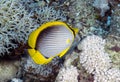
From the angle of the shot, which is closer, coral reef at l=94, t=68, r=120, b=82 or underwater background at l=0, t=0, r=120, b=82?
coral reef at l=94, t=68, r=120, b=82

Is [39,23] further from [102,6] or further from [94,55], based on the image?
[94,55]

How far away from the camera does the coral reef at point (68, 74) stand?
6.55 ft

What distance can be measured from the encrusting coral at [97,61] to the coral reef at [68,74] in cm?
10

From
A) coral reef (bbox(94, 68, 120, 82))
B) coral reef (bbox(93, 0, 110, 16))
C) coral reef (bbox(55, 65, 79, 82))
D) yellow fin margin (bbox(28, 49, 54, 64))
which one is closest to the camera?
coral reef (bbox(94, 68, 120, 82))

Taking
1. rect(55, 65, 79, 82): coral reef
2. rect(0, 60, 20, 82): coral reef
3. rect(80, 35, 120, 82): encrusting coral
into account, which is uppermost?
rect(80, 35, 120, 82): encrusting coral

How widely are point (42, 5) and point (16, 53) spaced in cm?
86

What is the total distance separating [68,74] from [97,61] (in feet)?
0.87

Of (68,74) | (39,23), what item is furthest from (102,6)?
(68,74)

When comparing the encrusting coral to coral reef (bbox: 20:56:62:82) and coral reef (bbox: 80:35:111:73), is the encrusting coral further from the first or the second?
coral reef (bbox: 20:56:62:82)

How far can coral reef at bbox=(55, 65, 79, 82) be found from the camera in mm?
1995

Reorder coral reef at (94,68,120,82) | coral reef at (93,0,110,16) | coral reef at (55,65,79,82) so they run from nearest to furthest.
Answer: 1. coral reef at (94,68,120,82)
2. coral reef at (55,65,79,82)
3. coral reef at (93,0,110,16)

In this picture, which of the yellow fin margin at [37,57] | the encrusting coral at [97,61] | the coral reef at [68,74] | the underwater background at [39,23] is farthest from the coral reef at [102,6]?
the coral reef at [68,74]

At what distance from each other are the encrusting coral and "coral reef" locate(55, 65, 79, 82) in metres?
0.10

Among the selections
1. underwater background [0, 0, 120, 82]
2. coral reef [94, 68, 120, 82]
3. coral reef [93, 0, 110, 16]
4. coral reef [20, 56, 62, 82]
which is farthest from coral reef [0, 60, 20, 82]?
coral reef [94, 68, 120, 82]
